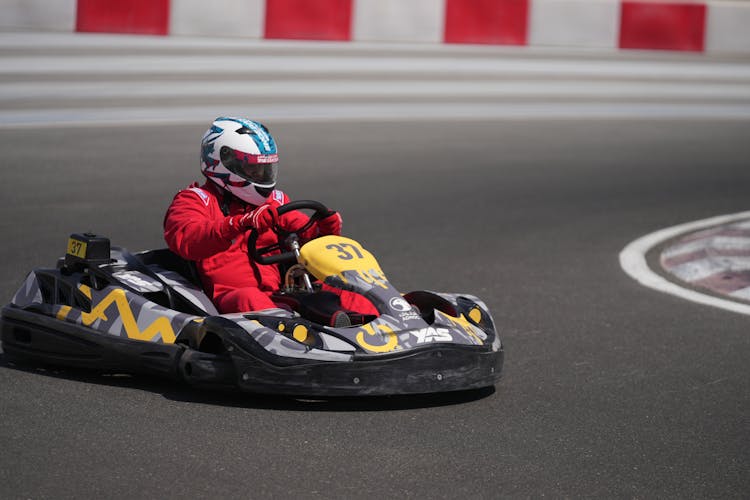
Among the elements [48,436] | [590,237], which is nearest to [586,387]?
[48,436]

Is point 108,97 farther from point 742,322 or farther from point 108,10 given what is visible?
point 742,322

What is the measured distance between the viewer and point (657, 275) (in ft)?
23.1

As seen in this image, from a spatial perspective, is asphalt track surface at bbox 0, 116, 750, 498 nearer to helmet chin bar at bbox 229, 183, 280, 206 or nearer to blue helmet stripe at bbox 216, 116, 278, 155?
helmet chin bar at bbox 229, 183, 280, 206

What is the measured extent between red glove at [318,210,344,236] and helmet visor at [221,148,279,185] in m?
0.27

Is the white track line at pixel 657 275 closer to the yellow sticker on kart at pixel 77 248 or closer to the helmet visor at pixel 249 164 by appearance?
the helmet visor at pixel 249 164

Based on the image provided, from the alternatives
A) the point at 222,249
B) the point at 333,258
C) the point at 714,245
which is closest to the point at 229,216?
the point at 222,249

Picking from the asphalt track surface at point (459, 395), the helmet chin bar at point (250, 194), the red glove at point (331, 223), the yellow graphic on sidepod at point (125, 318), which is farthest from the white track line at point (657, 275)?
the yellow graphic on sidepod at point (125, 318)

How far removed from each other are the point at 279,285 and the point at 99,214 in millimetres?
2990

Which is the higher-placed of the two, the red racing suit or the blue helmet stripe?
the blue helmet stripe

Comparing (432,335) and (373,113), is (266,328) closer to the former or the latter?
(432,335)

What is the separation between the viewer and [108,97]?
33.0ft

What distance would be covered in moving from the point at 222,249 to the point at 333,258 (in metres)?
0.43

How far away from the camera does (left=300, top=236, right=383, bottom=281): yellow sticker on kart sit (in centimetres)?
479

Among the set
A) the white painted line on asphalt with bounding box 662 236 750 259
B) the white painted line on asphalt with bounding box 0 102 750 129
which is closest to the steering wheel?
the white painted line on asphalt with bounding box 662 236 750 259
